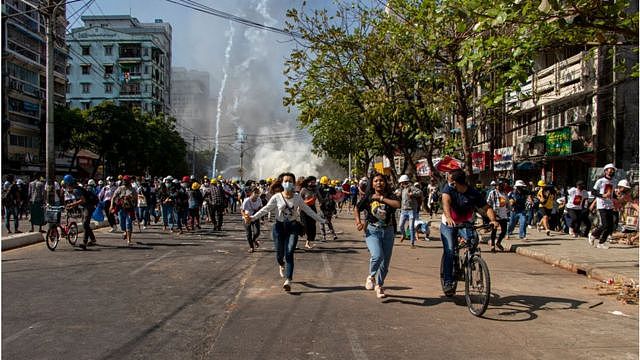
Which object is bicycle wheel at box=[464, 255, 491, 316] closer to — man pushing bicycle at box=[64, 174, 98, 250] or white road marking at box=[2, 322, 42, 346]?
white road marking at box=[2, 322, 42, 346]

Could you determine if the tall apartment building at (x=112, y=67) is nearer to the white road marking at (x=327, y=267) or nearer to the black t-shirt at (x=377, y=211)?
the white road marking at (x=327, y=267)

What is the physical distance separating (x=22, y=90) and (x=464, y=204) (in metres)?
47.5

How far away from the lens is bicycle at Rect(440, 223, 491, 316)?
6617mm

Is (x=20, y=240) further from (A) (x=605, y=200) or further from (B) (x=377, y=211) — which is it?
(A) (x=605, y=200)

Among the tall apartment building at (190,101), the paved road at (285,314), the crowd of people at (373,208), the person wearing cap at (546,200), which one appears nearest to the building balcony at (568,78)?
the person wearing cap at (546,200)

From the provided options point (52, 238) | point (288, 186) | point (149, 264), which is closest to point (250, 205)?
point (149, 264)


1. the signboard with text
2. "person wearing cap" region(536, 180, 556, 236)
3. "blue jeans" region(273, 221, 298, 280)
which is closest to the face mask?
"blue jeans" region(273, 221, 298, 280)

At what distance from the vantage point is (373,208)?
7.71 m

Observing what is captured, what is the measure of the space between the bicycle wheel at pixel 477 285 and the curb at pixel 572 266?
12.1 ft

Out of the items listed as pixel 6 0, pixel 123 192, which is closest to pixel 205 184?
pixel 123 192

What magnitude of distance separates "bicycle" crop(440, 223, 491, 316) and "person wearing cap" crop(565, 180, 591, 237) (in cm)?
951

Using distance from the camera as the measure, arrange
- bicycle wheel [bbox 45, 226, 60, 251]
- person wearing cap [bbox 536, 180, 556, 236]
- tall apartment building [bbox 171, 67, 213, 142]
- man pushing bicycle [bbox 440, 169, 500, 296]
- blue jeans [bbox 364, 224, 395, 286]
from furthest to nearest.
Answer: tall apartment building [bbox 171, 67, 213, 142]
person wearing cap [bbox 536, 180, 556, 236]
bicycle wheel [bbox 45, 226, 60, 251]
blue jeans [bbox 364, 224, 395, 286]
man pushing bicycle [bbox 440, 169, 500, 296]

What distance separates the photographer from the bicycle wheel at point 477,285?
6582 millimetres

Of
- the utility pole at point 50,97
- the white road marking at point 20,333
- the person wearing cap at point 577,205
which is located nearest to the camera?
the white road marking at point 20,333
